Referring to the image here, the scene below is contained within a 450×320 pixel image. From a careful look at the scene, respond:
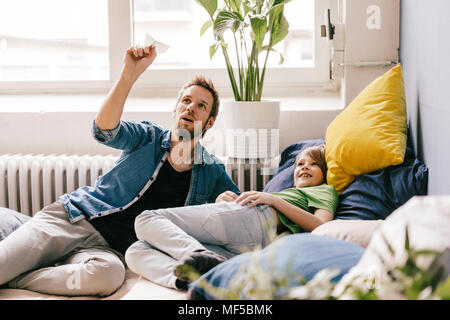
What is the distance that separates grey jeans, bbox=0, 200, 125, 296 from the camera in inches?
58.6

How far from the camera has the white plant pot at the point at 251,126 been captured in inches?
86.7

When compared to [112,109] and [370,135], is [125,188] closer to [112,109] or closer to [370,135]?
[112,109]

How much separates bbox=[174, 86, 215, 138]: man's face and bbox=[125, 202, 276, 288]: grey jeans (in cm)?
40

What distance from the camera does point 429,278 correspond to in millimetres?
478

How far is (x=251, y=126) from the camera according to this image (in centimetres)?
221

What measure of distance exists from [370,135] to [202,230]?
68 cm

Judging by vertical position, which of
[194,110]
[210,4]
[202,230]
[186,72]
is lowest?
[202,230]

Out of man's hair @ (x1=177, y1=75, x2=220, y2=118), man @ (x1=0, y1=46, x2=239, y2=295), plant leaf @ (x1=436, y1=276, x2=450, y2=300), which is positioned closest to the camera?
plant leaf @ (x1=436, y1=276, x2=450, y2=300)

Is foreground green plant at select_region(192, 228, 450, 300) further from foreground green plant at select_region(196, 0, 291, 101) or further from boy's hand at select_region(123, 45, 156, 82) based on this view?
foreground green plant at select_region(196, 0, 291, 101)

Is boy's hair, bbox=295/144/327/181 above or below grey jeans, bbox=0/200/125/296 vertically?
above

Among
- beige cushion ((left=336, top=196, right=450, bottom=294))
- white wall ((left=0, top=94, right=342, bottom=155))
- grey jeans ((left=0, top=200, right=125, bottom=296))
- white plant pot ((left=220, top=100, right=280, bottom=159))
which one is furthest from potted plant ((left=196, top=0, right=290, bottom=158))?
beige cushion ((left=336, top=196, right=450, bottom=294))

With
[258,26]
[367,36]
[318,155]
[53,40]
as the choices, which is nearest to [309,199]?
[318,155]
